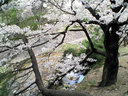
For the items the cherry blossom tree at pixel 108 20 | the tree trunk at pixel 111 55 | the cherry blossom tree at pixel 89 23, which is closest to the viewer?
the cherry blossom tree at pixel 108 20

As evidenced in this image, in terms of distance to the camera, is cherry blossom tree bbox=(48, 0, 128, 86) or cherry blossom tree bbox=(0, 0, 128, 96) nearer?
cherry blossom tree bbox=(48, 0, 128, 86)

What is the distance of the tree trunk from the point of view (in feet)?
13.1

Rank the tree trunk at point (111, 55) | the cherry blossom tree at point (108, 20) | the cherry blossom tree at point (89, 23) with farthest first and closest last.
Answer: the tree trunk at point (111, 55) → the cherry blossom tree at point (89, 23) → the cherry blossom tree at point (108, 20)

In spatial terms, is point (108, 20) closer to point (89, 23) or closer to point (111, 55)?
point (89, 23)

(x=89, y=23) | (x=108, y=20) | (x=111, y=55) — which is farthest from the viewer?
(x=111, y=55)

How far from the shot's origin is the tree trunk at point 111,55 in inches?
157

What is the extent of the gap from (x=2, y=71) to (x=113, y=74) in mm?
3847

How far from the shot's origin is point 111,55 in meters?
4.19

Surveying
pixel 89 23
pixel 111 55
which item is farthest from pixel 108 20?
pixel 111 55

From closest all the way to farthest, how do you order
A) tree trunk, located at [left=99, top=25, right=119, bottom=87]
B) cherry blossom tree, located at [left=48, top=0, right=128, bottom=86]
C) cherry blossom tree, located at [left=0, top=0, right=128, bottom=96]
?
cherry blossom tree, located at [left=48, top=0, right=128, bottom=86] → cherry blossom tree, located at [left=0, top=0, right=128, bottom=96] → tree trunk, located at [left=99, top=25, right=119, bottom=87]

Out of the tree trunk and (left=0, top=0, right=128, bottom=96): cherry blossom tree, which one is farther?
the tree trunk

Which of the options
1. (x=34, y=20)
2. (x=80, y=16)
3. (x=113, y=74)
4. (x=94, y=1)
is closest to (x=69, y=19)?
(x=80, y=16)

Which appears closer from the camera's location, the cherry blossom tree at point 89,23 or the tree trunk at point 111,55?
the cherry blossom tree at point 89,23

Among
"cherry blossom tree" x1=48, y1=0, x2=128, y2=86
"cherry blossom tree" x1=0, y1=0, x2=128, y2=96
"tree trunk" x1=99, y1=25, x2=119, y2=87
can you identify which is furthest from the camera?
"tree trunk" x1=99, y1=25, x2=119, y2=87
